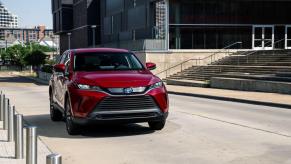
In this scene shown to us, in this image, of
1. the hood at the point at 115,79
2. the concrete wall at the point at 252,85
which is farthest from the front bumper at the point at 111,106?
the concrete wall at the point at 252,85

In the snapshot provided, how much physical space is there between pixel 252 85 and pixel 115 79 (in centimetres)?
1572

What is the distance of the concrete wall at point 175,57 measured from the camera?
41125mm

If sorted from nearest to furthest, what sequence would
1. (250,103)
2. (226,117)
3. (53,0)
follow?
(226,117) < (250,103) < (53,0)

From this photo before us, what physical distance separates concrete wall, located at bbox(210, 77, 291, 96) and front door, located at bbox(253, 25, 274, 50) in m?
19.9

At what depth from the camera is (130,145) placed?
28.5 ft

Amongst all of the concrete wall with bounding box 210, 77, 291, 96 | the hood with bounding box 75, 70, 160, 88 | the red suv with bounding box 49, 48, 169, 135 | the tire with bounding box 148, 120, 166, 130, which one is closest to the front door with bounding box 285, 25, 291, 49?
the concrete wall with bounding box 210, 77, 291, 96

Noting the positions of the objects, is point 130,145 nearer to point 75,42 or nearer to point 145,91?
point 145,91

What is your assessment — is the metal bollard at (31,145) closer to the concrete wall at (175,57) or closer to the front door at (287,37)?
the concrete wall at (175,57)

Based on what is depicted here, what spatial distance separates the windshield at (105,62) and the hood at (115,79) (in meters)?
0.56

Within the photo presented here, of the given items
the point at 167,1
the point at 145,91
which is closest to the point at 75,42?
the point at 167,1

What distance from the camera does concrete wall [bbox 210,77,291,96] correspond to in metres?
21.3

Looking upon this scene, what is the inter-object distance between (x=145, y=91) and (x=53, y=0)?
3668 inches

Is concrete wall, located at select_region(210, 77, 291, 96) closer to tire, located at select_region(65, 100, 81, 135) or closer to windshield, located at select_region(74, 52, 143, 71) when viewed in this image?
windshield, located at select_region(74, 52, 143, 71)

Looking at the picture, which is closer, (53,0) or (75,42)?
(75,42)
